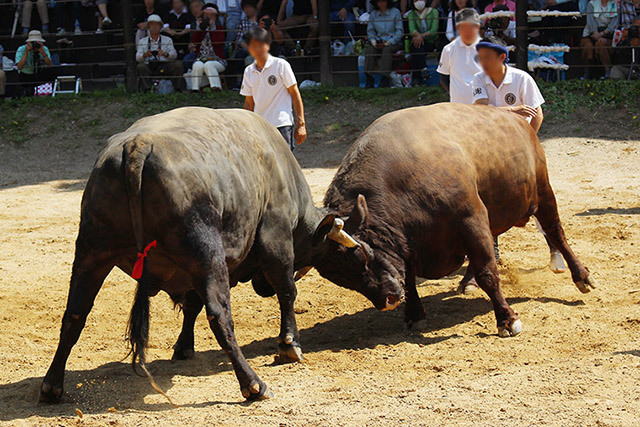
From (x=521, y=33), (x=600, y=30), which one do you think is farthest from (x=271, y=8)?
(x=600, y=30)

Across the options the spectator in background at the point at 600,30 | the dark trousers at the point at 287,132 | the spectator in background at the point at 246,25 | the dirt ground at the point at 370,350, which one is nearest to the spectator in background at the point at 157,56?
the spectator in background at the point at 246,25

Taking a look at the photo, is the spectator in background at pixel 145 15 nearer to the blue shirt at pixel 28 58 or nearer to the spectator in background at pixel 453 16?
the blue shirt at pixel 28 58

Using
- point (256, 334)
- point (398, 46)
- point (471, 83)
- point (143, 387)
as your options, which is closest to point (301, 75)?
point (398, 46)

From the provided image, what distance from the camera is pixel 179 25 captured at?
48.7 ft

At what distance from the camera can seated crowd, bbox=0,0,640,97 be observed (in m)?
13.3

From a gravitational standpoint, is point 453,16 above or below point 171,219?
above

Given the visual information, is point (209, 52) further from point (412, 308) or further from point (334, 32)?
point (412, 308)

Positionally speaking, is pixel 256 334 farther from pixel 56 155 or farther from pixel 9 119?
pixel 9 119

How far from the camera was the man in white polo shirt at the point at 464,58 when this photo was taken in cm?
786

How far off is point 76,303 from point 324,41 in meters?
10.2

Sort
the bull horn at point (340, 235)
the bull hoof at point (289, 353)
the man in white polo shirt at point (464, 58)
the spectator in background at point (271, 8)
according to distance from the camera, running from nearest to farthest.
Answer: the bull hoof at point (289, 353)
the bull horn at point (340, 235)
the man in white polo shirt at point (464, 58)
the spectator in background at point (271, 8)

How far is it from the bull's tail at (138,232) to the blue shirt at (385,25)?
32.7 ft

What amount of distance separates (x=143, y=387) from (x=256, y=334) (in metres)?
1.62

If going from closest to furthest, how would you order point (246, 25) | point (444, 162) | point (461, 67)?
point (444, 162), point (461, 67), point (246, 25)
